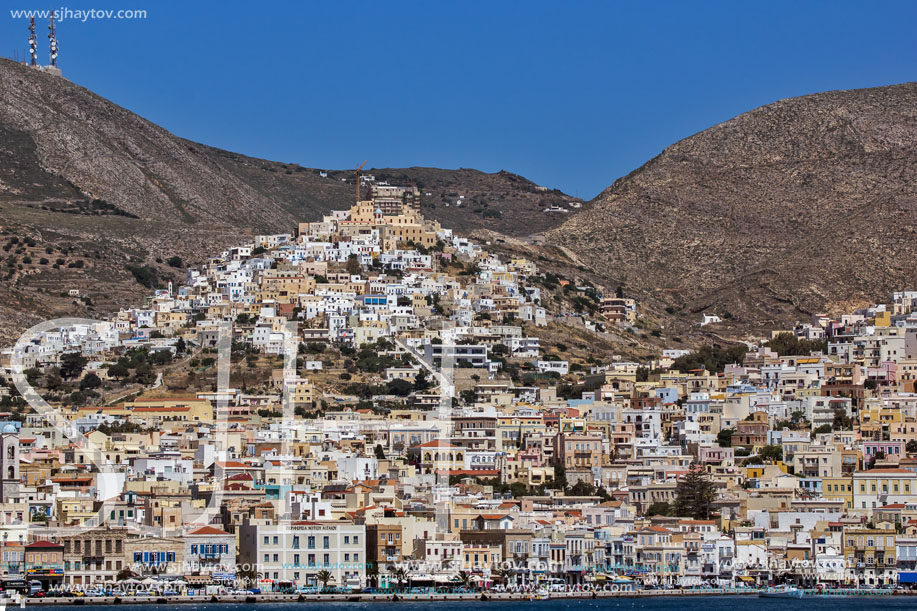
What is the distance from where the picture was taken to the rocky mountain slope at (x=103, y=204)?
116 meters

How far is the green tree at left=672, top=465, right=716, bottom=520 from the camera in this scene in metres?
69.1

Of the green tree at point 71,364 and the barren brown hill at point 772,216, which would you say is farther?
the barren brown hill at point 772,216

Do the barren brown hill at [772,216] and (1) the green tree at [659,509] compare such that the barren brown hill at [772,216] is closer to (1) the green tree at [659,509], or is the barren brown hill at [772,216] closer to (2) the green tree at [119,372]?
(2) the green tree at [119,372]

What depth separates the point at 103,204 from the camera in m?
147

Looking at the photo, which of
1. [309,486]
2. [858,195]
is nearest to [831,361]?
[309,486]

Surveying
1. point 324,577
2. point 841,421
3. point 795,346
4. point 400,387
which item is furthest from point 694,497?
point 795,346

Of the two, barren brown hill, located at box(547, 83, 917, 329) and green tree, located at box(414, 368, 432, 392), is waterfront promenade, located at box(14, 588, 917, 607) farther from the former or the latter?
barren brown hill, located at box(547, 83, 917, 329)

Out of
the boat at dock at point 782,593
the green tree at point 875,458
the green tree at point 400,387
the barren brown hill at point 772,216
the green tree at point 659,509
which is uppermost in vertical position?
the barren brown hill at point 772,216

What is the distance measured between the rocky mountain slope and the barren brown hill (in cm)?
2366

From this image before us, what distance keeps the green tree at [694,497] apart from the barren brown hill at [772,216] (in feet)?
184

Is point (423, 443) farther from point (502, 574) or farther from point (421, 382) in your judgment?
point (502, 574)

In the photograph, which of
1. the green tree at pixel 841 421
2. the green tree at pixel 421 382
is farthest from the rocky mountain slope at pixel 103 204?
the green tree at pixel 841 421

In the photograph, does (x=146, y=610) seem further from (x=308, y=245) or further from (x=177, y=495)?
(x=308, y=245)

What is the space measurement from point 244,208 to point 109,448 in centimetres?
9561
